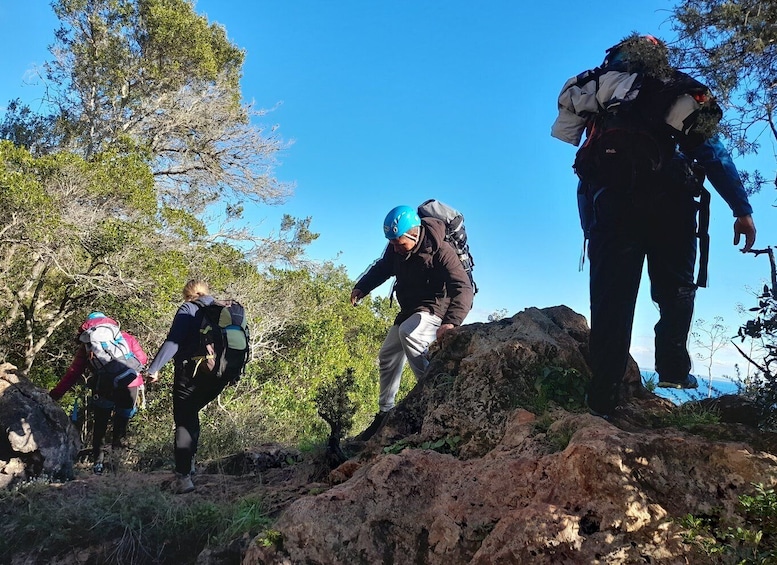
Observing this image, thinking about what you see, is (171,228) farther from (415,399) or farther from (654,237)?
(654,237)

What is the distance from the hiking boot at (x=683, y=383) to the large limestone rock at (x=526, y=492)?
11 cm

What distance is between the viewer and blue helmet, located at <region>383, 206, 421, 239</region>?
4.26 m

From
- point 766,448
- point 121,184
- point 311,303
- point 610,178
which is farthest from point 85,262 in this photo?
point 766,448

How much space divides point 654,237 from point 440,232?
1781mm

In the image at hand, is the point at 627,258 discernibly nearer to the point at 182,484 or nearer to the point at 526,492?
the point at 526,492

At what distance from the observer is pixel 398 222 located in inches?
168

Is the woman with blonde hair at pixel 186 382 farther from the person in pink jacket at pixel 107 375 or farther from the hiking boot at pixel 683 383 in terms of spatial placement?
the hiking boot at pixel 683 383

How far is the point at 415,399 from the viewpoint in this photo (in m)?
3.81

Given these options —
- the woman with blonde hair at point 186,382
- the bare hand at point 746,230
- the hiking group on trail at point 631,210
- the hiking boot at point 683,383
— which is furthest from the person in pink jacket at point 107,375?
the bare hand at point 746,230

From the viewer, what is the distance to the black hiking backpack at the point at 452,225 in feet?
15.9

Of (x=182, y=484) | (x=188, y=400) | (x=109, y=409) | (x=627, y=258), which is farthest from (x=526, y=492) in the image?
(x=109, y=409)

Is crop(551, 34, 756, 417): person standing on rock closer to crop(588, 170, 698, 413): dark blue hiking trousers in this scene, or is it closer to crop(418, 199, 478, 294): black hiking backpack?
crop(588, 170, 698, 413): dark blue hiking trousers

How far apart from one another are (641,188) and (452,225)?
2106 millimetres

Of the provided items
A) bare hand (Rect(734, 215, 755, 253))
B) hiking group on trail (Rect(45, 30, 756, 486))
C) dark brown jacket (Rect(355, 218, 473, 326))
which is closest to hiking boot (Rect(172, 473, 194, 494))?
hiking group on trail (Rect(45, 30, 756, 486))
